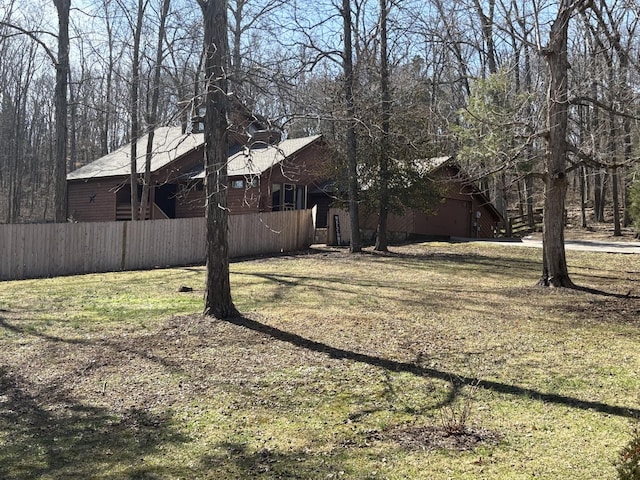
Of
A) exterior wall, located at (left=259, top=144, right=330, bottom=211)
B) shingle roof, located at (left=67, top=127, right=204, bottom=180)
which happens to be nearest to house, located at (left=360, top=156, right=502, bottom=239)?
exterior wall, located at (left=259, top=144, right=330, bottom=211)

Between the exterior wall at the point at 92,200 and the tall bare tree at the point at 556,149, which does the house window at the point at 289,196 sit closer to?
the exterior wall at the point at 92,200

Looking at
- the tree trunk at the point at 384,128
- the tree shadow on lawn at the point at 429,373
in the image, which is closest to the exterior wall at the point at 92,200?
the tree trunk at the point at 384,128

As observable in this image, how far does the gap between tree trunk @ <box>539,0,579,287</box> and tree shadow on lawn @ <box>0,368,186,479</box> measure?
909cm

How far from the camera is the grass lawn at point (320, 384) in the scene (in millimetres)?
4227

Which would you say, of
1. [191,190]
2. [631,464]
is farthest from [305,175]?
[631,464]

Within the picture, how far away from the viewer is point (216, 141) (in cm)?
810

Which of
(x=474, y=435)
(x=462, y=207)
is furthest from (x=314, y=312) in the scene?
(x=462, y=207)

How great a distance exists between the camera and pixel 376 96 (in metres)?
19.1

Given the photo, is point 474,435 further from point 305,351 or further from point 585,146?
point 585,146

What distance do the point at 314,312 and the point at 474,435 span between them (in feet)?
16.5

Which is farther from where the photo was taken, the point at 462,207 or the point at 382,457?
the point at 462,207

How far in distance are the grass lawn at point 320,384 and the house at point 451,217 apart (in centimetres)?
1337

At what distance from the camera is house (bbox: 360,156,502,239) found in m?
25.1

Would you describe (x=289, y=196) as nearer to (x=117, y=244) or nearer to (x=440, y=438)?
(x=117, y=244)
